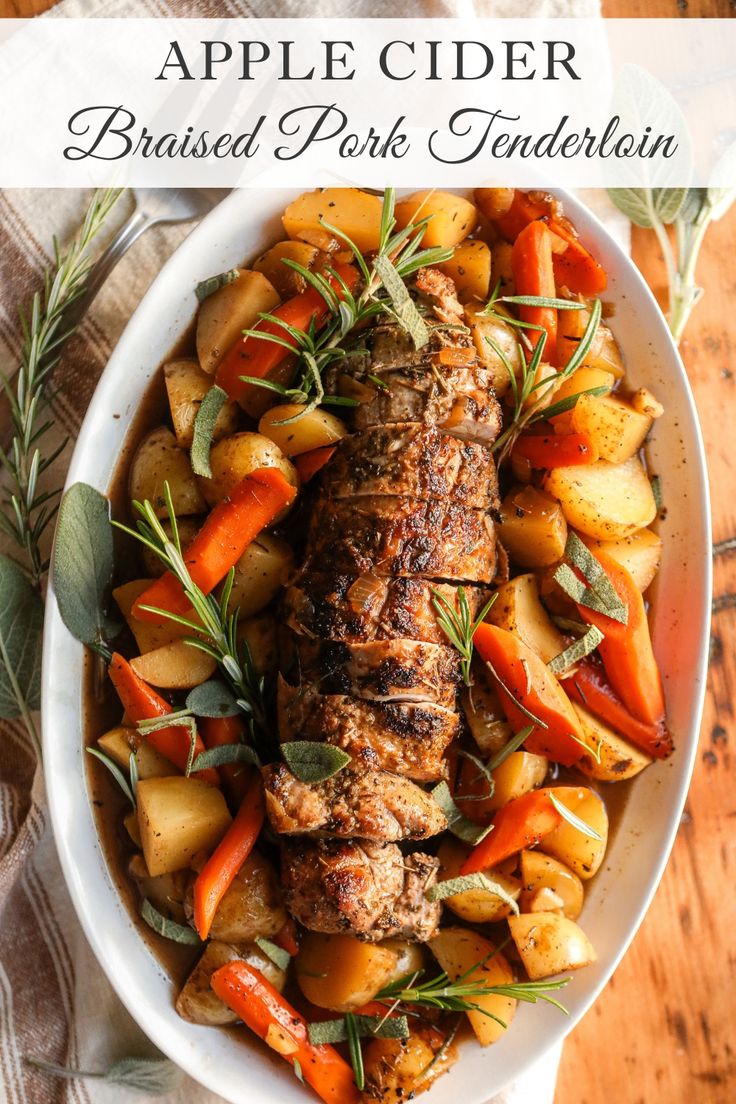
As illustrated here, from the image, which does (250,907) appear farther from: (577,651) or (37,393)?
(37,393)

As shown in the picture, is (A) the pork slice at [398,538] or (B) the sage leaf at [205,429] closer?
(A) the pork slice at [398,538]

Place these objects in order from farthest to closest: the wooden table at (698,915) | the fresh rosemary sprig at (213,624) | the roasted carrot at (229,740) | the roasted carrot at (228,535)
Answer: the wooden table at (698,915)
the roasted carrot at (229,740)
the roasted carrot at (228,535)
the fresh rosemary sprig at (213,624)

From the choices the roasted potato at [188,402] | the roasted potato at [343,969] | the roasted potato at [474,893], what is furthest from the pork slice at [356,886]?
the roasted potato at [188,402]

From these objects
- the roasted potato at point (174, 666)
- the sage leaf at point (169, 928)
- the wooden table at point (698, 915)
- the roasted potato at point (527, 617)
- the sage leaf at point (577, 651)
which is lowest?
the wooden table at point (698, 915)

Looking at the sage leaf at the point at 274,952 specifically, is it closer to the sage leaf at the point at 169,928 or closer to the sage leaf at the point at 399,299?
the sage leaf at the point at 169,928

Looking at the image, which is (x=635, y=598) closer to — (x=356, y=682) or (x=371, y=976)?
(x=356, y=682)

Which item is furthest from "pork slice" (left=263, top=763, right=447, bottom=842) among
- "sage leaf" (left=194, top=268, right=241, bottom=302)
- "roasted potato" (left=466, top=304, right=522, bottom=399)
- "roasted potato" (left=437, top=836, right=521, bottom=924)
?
"sage leaf" (left=194, top=268, right=241, bottom=302)

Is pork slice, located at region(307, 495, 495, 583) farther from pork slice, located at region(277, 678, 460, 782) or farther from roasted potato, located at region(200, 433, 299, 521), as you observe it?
pork slice, located at region(277, 678, 460, 782)
